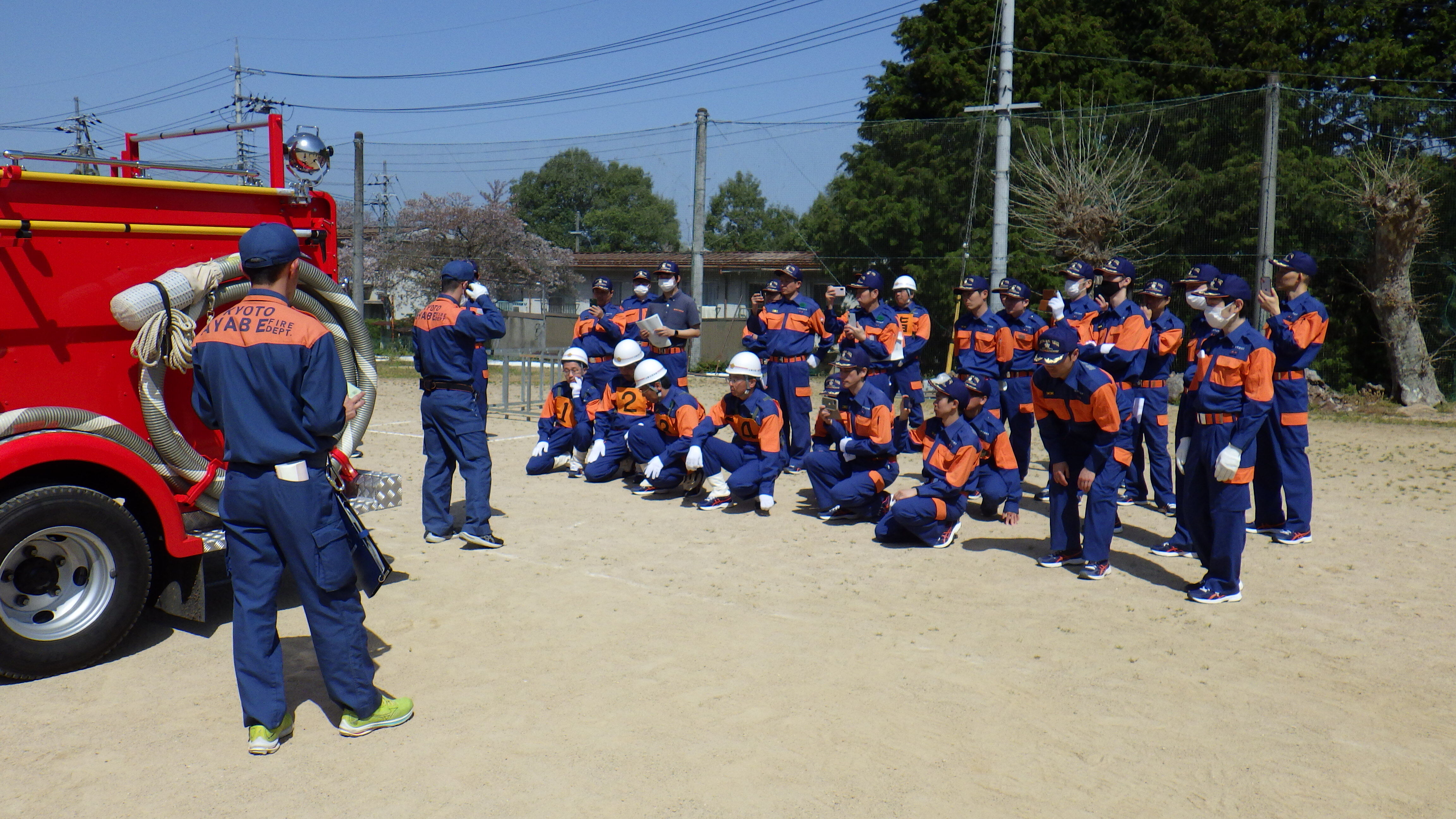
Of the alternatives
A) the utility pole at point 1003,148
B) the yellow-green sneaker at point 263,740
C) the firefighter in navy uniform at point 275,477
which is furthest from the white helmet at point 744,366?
the utility pole at point 1003,148

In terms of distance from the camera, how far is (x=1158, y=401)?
8531 mm

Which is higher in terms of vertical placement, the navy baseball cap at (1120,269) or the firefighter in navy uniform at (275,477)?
the navy baseball cap at (1120,269)

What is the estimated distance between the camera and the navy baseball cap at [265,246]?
3988 mm

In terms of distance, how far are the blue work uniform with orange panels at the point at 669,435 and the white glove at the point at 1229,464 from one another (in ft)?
14.1

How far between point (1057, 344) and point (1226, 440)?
117 cm

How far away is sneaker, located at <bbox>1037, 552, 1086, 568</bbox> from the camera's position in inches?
272

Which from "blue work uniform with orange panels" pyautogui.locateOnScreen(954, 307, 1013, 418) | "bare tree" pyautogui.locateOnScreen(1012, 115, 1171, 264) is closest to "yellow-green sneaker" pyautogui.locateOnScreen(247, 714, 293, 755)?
"blue work uniform with orange panels" pyautogui.locateOnScreen(954, 307, 1013, 418)

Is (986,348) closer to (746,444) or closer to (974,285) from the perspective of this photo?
(974,285)

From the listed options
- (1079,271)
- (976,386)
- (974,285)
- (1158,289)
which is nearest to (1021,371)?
(974,285)

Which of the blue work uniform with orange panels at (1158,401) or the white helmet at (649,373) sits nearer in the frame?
the blue work uniform with orange panels at (1158,401)

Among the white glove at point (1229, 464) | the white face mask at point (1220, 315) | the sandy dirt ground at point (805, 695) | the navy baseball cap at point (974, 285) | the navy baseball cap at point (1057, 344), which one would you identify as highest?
the navy baseball cap at point (974, 285)

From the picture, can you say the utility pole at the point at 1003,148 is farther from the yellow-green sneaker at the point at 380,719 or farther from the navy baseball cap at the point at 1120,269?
the yellow-green sneaker at the point at 380,719

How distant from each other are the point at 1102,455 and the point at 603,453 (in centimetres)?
500

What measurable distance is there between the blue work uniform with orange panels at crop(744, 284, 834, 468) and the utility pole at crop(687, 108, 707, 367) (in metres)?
9.28
